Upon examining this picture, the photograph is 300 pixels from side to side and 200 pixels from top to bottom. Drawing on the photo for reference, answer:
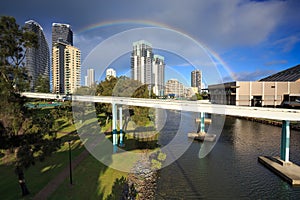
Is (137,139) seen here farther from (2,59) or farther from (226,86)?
(226,86)

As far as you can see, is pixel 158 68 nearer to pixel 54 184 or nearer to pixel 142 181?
pixel 142 181

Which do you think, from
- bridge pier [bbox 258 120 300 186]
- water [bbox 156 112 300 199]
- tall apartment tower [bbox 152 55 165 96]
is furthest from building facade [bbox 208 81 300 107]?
bridge pier [bbox 258 120 300 186]

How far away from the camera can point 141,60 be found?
3484 centimetres

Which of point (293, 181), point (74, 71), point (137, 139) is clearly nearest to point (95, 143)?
point (137, 139)

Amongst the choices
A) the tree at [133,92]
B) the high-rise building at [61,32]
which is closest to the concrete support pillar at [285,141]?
the tree at [133,92]

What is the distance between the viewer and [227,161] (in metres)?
14.7

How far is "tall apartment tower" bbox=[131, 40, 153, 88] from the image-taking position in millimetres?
32047

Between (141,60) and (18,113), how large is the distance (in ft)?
93.5

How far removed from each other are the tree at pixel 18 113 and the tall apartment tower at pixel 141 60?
77.1 ft

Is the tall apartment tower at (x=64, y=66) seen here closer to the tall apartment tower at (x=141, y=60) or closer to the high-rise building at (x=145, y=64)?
the high-rise building at (x=145, y=64)

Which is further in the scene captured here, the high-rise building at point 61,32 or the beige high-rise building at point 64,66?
the high-rise building at point 61,32

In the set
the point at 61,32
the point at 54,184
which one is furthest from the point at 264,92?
the point at 61,32

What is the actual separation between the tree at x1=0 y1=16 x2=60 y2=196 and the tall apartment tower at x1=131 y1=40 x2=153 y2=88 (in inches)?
925

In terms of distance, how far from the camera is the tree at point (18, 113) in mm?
7227
